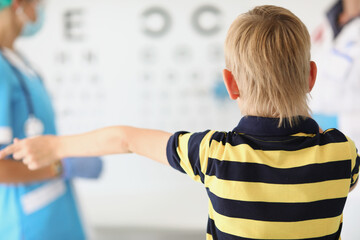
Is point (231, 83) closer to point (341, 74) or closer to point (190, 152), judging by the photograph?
point (190, 152)

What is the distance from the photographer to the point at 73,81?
72.6 inches

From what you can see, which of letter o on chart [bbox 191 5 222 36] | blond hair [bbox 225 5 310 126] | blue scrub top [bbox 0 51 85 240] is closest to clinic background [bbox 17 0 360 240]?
letter o on chart [bbox 191 5 222 36]

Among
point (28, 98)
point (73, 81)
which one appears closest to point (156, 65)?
point (73, 81)

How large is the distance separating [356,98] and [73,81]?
1278 millimetres

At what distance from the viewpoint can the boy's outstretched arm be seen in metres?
0.56

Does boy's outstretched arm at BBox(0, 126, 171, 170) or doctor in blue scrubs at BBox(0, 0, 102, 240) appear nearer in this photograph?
boy's outstretched arm at BBox(0, 126, 171, 170)

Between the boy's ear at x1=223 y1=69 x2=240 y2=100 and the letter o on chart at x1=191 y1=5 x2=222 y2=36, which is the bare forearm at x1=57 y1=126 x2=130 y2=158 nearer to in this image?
the boy's ear at x1=223 y1=69 x2=240 y2=100

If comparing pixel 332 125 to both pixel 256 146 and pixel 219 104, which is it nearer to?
pixel 219 104

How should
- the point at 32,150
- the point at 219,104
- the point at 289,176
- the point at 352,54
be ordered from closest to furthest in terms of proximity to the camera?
the point at 289,176 < the point at 32,150 < the point at 352,54 < the point at 219,104

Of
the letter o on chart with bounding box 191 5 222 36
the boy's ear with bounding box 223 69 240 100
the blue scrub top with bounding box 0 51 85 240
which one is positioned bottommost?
the blue scrub top with bounding box 0 51 85 240

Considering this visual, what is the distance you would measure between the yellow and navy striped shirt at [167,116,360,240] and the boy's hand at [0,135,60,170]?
0.89 ft

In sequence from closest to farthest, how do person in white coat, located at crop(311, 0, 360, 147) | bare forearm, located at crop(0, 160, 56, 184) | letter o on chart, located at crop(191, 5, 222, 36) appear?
bare forearm, located at crop(0, 160, 56, 184), person in white coat, located at crop(311, 0, 360, 147), letter o on chart, located at crop(191, 5, 222, 36)

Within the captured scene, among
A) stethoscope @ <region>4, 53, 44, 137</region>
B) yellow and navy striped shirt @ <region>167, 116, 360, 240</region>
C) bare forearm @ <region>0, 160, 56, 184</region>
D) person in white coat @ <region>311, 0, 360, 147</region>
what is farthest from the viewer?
person in white coat @ <region>311, 0, 360, 147</region>

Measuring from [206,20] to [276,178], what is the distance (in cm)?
135
